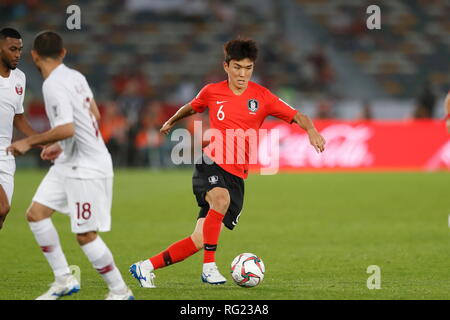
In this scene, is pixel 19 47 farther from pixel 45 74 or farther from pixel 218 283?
pixel 218 283

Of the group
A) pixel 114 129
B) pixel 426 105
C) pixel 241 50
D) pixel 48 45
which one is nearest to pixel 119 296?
pixel 48 45

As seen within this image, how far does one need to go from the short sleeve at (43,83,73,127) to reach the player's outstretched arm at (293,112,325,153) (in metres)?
2.14

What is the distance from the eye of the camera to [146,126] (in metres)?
23.9

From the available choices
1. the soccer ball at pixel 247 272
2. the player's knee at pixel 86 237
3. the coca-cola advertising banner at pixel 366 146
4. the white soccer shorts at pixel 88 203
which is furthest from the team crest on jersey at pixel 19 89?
the coca-cola advertising banner at pixel 366 146

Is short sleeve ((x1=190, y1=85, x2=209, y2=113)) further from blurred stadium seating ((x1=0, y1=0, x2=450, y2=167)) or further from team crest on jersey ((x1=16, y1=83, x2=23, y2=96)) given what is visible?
blurred stadium seating ((x1=0, y1=0, x2=450, y2=167))

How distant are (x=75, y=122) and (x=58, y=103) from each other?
25 cm

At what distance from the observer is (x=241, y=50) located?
7.40 metres

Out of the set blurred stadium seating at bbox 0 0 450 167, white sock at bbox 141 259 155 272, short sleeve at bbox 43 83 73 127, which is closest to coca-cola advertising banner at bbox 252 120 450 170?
blurred stadium seating at bbox 0 0 450 167

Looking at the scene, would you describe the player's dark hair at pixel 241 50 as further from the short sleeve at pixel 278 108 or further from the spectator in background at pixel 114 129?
the spectator in background at pixel 114 129

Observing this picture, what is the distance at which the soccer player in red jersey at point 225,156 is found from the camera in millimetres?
7426

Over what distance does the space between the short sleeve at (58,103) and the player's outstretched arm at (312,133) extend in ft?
7.02

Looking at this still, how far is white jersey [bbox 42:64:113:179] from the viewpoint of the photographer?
6016mm

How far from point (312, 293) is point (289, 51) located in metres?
21.9

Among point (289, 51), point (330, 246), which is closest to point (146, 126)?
point (289, 51)
